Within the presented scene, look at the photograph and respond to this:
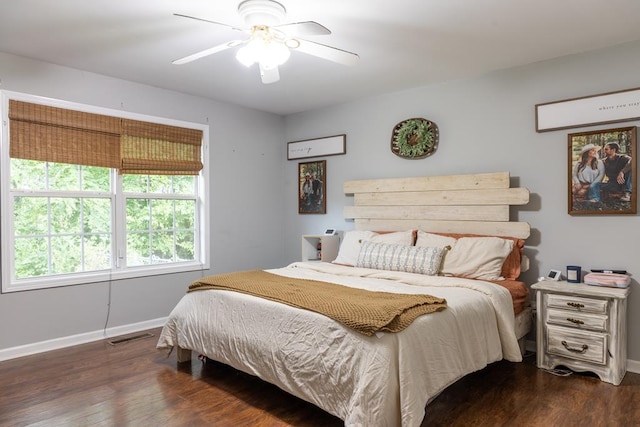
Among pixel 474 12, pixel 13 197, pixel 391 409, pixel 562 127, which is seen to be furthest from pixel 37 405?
pixel 562 127

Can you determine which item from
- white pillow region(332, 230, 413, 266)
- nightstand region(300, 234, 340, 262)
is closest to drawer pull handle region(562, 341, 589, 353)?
white pillow region(332, 230, 413, 266)

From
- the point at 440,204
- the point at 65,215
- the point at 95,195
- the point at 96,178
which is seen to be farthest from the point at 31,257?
the point at 440,204

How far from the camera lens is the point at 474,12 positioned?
2541mm

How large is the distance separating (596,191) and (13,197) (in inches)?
180

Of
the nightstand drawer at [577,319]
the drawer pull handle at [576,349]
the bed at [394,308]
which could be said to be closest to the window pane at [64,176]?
the bed at [394,308]

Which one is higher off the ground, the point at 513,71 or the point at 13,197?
the point at 513,71

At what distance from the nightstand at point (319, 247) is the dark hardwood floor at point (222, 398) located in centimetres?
183

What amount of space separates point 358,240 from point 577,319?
1930 mm

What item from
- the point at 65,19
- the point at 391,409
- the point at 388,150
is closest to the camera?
the point at 391,409

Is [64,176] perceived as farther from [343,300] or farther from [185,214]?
[343,300]

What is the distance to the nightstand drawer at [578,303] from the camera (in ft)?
9.00

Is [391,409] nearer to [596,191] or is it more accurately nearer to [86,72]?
[596,191]

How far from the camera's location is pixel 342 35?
2881 mm

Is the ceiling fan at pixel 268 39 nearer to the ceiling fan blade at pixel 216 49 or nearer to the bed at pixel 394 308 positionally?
the ceiling fan blade at pixel 216 49
